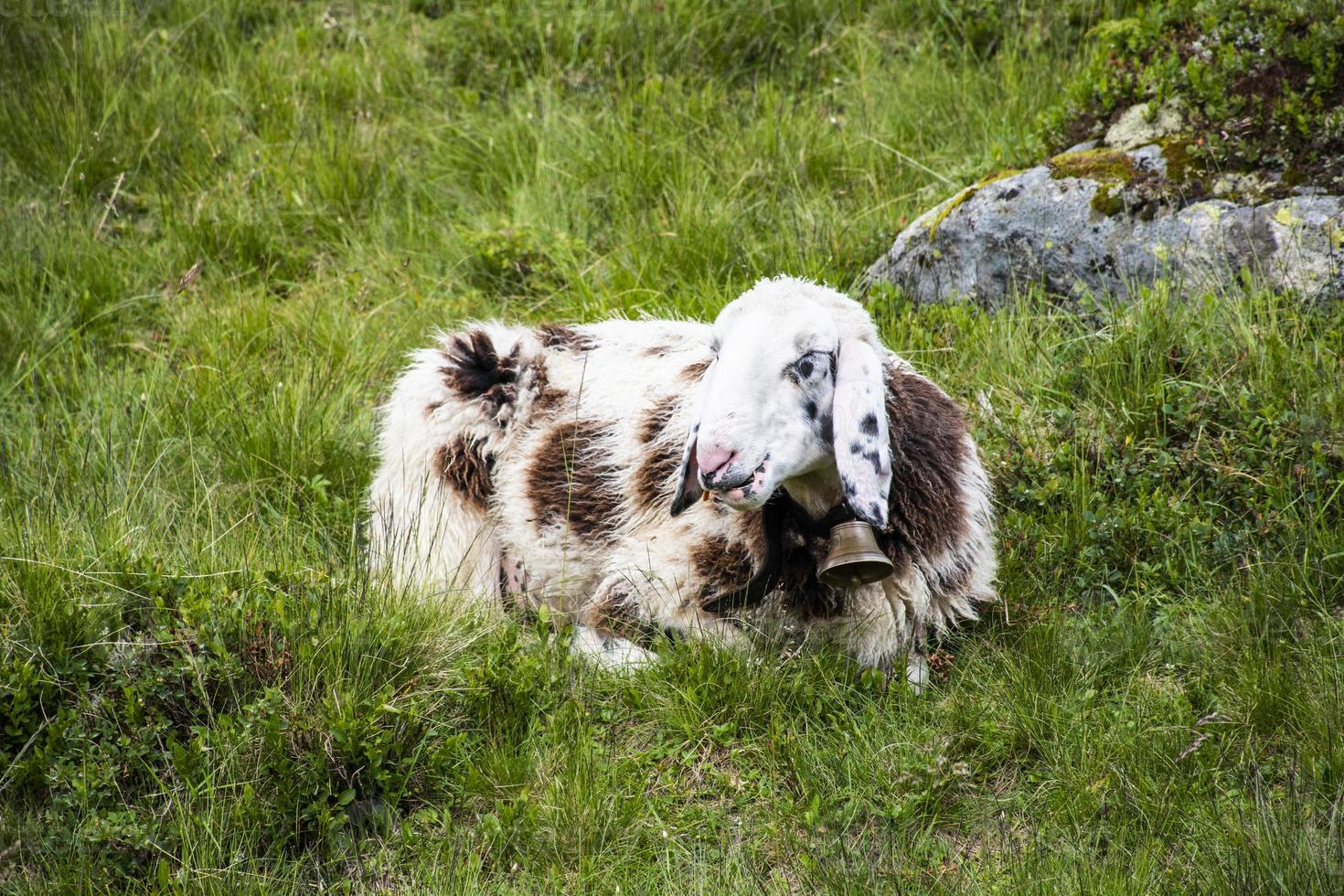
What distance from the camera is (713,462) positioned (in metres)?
3.24

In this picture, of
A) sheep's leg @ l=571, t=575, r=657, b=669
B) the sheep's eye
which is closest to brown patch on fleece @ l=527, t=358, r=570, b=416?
sheep's leg @ l=571, t=575, r=657, b=669

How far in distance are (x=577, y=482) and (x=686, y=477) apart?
32.0 inches

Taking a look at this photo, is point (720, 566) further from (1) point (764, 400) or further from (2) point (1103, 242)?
(2) point (1103, 242)

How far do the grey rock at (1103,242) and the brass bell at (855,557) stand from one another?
73.5 inches

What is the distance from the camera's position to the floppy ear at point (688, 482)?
137 inches

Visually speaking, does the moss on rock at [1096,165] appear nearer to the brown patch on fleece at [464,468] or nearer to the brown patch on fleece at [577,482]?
the brown patch on fleece at [577,482]

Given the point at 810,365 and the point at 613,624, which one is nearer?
the point at 810,365

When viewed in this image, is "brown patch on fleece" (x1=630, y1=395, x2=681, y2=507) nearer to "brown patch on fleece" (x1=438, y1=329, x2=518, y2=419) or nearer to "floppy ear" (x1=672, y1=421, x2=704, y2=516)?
"floppy ear" (x1=672, y1=421, x2=704, y2=516)

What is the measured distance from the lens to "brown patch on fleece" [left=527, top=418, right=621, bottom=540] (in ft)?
13.8

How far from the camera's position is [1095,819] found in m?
3.07

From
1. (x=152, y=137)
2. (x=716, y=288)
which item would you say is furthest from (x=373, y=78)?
(x=716, y=288)

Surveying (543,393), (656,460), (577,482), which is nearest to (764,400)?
(656,460)

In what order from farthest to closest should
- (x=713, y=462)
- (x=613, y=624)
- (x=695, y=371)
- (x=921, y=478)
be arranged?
(x=695, y=371) → (x=613, y=624) → (x=921, y=478) → (x=713, y=462)

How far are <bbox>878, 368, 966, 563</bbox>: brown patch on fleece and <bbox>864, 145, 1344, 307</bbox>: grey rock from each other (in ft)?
4.21
